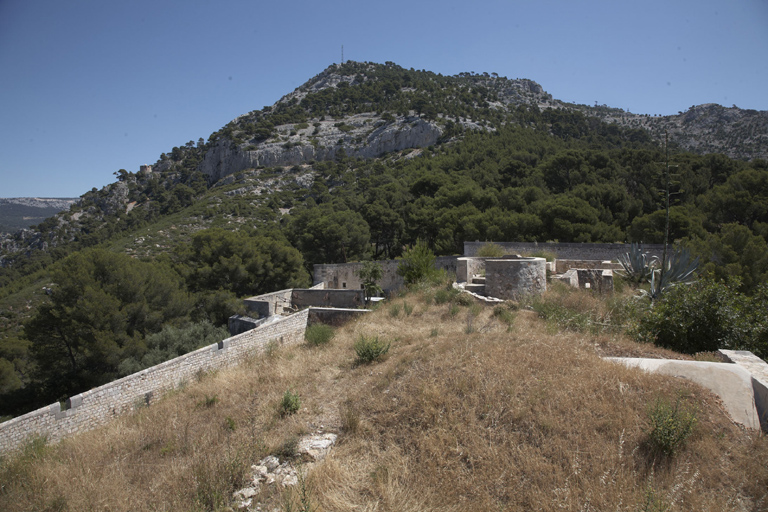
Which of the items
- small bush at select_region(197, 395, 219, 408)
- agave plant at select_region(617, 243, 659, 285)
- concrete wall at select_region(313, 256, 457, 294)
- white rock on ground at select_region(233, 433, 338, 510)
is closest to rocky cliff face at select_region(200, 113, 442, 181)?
concrete wall at select_region(313, 256, 457, 294)

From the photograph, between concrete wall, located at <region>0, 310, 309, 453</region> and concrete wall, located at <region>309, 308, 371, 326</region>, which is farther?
concrete wall, located at <region>309, 308, 371, 326</region>

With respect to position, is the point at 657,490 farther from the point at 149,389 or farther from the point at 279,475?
the point at 149,389

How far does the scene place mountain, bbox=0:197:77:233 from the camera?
393 ft

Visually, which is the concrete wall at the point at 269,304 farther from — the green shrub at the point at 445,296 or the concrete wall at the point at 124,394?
the green shrub at the point at 445,296

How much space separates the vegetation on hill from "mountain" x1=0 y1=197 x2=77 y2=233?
233 feet

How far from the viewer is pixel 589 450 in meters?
3.67

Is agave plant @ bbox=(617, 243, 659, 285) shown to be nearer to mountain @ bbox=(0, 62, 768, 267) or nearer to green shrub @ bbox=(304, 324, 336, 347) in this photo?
green shrub @ bbox=(304, 324, 336, 347)

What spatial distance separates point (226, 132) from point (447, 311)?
289 ft

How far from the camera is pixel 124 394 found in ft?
26.7

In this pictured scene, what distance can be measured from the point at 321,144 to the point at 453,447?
7649 centimetres

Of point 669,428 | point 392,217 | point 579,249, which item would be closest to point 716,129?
point 392,217

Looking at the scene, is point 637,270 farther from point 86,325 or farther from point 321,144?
point 321,144

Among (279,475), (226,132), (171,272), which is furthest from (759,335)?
(226,132)

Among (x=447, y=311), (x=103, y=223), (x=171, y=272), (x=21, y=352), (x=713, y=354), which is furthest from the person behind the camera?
(x=103, y=223)
